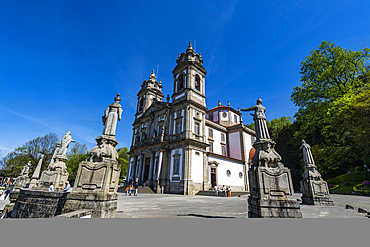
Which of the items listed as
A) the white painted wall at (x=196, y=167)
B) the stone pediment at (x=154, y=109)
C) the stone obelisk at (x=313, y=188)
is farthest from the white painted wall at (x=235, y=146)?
the stone obelisk at (x=313, y=188)

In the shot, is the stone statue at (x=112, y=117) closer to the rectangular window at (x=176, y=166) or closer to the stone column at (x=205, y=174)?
the rectangular window at (x=176, y=166)

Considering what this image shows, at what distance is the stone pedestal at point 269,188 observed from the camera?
4588 millimetres

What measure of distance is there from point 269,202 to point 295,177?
102ft

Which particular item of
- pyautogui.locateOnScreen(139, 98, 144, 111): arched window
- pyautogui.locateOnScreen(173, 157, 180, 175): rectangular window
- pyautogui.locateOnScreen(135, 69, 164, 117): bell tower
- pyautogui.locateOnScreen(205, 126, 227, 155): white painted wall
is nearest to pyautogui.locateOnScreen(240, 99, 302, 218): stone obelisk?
pyautogui.locateOnScreen(173, 157, 180, 175): rectangular window

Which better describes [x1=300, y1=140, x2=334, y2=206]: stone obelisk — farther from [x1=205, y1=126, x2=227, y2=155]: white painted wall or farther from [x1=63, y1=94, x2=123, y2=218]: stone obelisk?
[x1=205, y1=126, x2=227, y2=155]: white painted wall

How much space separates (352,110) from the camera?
1448cm

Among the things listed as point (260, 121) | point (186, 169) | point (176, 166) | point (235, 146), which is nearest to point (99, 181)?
point (260, 121)

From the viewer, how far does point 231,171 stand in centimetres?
2892

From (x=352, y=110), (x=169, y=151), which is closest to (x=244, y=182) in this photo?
(x=169, y=151)

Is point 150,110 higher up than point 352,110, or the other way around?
point 150,110

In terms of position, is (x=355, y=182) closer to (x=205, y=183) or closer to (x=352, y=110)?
(x=352, y=110)

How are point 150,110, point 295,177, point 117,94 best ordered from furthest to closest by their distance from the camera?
point 150,110, point 295,177, point 117,94

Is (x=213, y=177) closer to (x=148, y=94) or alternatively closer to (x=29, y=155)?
(x=148, y=94)

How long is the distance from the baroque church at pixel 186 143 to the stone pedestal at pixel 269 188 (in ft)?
57.8
